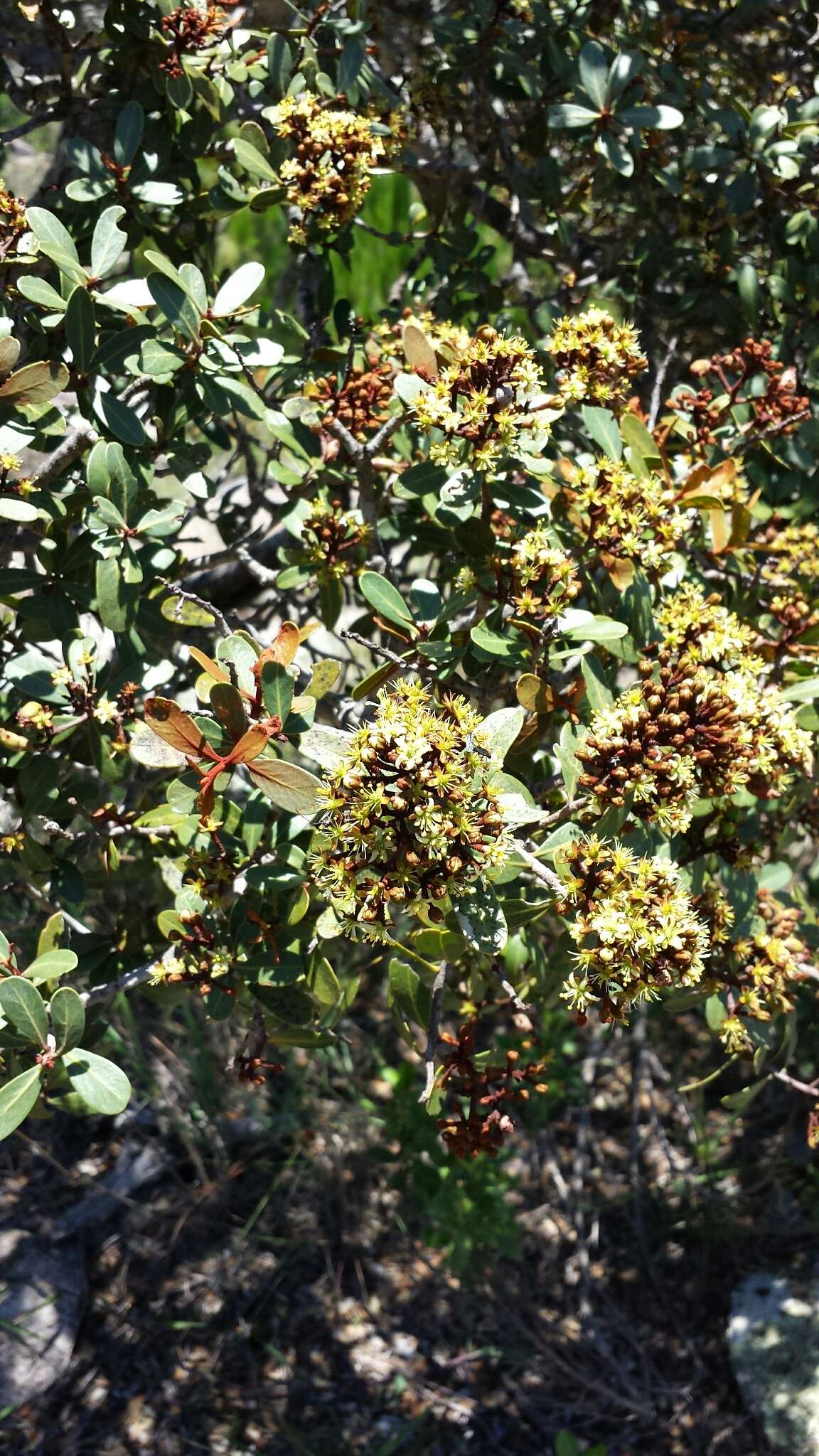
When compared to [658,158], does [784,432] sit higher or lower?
lower

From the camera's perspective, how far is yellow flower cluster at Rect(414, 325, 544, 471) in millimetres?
1469

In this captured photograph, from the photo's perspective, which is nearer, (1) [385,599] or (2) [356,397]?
(1) [385,599]

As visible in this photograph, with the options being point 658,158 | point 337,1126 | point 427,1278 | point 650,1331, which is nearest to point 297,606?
point 658,158

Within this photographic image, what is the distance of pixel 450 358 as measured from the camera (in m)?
1.62

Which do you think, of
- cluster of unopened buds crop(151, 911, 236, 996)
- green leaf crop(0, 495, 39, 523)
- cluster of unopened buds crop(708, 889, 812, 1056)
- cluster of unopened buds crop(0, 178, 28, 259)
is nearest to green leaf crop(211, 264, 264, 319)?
cluster of unopened buds crop(0, 178, 28, 259)

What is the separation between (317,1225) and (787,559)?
2.13m

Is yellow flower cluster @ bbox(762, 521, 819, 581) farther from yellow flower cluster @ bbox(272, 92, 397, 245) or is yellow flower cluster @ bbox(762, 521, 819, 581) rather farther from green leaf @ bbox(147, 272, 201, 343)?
green leaf @ bbox(147, 272, 201, 343)

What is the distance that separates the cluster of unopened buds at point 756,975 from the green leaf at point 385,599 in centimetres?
68

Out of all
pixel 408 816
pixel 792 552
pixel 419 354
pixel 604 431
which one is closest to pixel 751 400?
pixel 792 552

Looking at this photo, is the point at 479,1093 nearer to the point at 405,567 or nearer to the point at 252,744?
the point at 252,744

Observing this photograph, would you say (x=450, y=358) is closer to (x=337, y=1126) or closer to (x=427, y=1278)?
(x=337, y=1126)

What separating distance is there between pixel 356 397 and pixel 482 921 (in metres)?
0.91

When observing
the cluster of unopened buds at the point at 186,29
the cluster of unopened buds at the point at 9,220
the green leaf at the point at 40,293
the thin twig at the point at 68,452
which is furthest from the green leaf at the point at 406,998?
the cluster of unopened buds at the point at 186,29

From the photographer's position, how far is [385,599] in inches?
63.2
